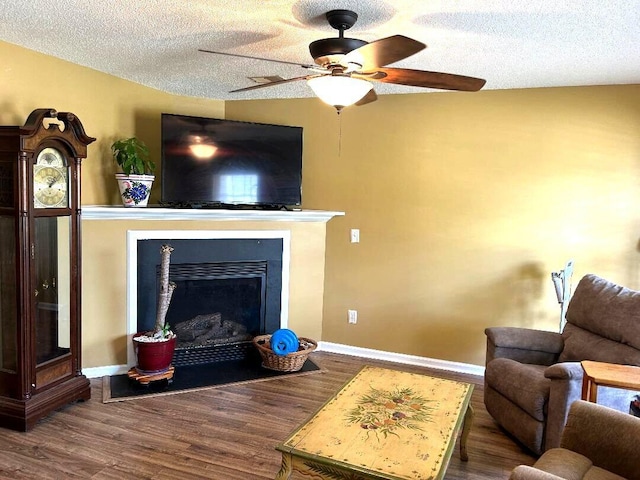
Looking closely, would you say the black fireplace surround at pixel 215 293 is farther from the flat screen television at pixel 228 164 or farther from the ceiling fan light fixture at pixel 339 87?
the ceiling fan light fixture at pixel 339 87

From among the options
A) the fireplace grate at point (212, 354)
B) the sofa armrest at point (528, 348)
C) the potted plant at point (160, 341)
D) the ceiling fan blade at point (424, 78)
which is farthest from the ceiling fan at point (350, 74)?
the fireplace grate at point (212, 354)

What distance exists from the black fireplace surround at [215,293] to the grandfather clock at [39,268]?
689 mm

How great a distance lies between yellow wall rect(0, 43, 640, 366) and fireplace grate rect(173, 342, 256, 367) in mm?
489

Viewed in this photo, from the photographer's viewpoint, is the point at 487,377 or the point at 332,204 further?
the point at 332,204

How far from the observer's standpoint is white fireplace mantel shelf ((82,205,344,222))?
11.8 feet

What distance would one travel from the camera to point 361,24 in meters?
2.57

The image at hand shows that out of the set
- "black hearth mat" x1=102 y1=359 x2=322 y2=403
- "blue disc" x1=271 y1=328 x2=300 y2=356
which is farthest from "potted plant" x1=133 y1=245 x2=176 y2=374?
"blue disc" x1=271 y1=328 x2=300 y2=356

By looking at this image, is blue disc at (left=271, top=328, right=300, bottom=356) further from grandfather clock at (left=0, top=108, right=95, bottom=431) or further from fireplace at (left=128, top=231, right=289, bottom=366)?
grandfather clock at (left=0, top=108, right=95, bottom=431)

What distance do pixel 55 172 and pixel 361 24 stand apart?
210 cm

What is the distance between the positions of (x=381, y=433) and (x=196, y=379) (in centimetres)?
213

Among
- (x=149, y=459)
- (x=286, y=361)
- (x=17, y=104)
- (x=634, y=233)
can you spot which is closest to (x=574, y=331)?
(x=634, y=233)

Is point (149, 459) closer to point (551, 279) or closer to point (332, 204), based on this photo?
point (332, 204)

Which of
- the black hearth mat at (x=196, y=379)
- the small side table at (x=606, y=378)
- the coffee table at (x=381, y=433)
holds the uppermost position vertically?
the small side table at (x=606, y=378)

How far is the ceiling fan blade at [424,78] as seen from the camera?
224 cm
